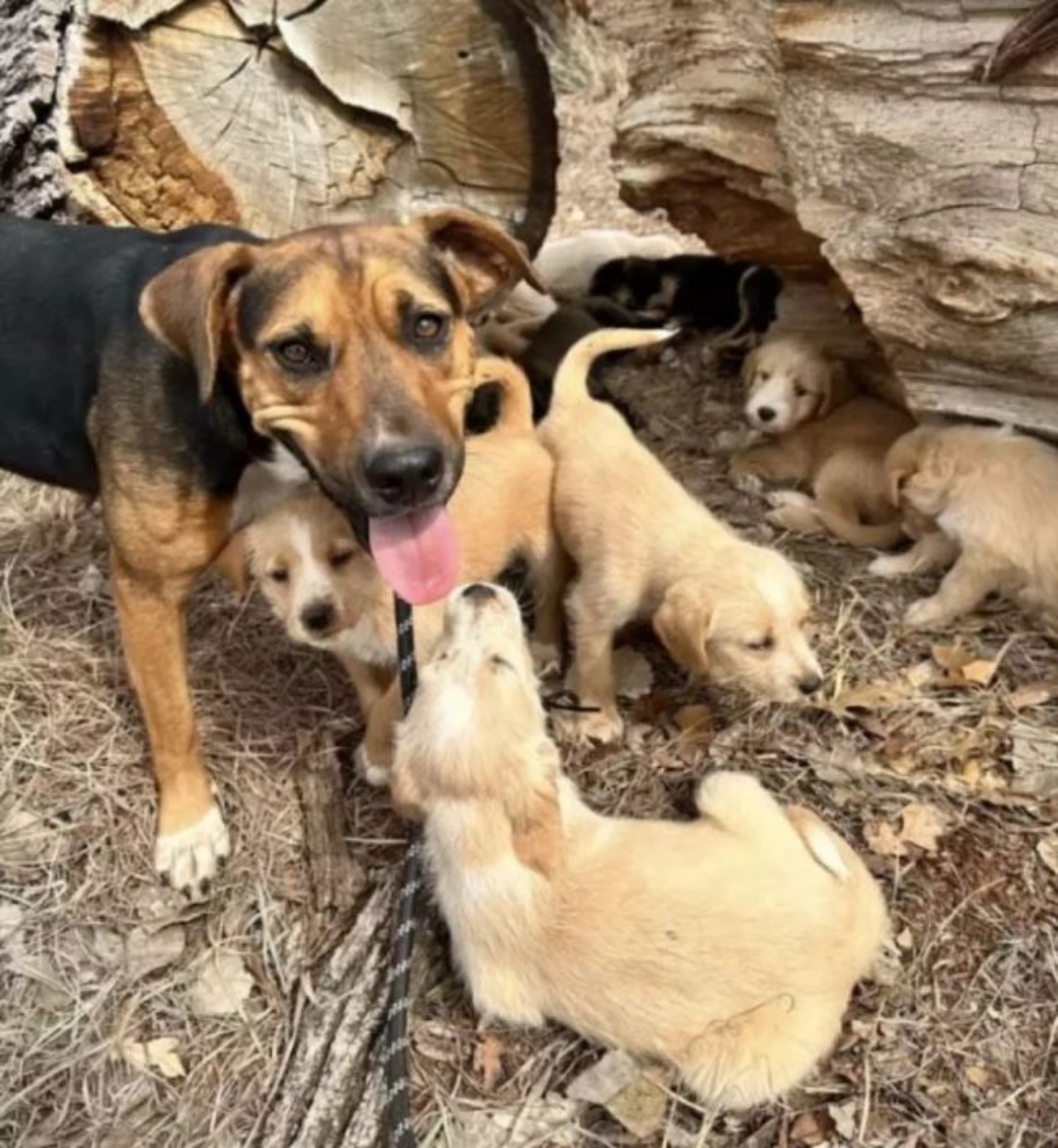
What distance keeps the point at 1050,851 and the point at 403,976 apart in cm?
179

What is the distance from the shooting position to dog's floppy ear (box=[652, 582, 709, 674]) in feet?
13.0

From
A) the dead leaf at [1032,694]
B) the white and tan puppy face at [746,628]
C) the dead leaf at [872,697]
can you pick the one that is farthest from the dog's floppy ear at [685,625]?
the dead leaf at [1032,694]

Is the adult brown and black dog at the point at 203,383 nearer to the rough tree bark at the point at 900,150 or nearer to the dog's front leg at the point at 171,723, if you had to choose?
the dog's front leg at the point at 171,723

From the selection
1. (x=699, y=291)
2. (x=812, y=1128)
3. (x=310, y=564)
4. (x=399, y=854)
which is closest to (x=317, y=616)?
(x=310, y=564)

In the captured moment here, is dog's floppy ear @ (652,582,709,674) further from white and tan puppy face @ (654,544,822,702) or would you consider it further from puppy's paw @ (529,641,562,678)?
puppy's paw @ (529,641,562,678)

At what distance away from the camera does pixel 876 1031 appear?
133 inches

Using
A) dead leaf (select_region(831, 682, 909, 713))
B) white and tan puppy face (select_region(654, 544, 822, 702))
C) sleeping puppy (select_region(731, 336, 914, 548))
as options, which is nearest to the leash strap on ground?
white and tan puppy face (select_region(654, 544, 822, 702))

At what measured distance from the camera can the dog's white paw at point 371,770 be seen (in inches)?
162

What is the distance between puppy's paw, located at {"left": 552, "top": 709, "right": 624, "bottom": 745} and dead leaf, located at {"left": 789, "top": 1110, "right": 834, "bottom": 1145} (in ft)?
4.43

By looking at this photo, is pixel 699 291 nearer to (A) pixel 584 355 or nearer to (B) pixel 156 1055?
(A) pixel 584 355

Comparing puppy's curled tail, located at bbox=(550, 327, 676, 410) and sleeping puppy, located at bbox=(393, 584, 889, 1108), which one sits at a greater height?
puppy's curled tail, located at bbox=(550, 327, 676, 410)

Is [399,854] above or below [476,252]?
below

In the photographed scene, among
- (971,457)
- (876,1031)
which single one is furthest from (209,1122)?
(971,457)

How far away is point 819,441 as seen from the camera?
5.39 meters
